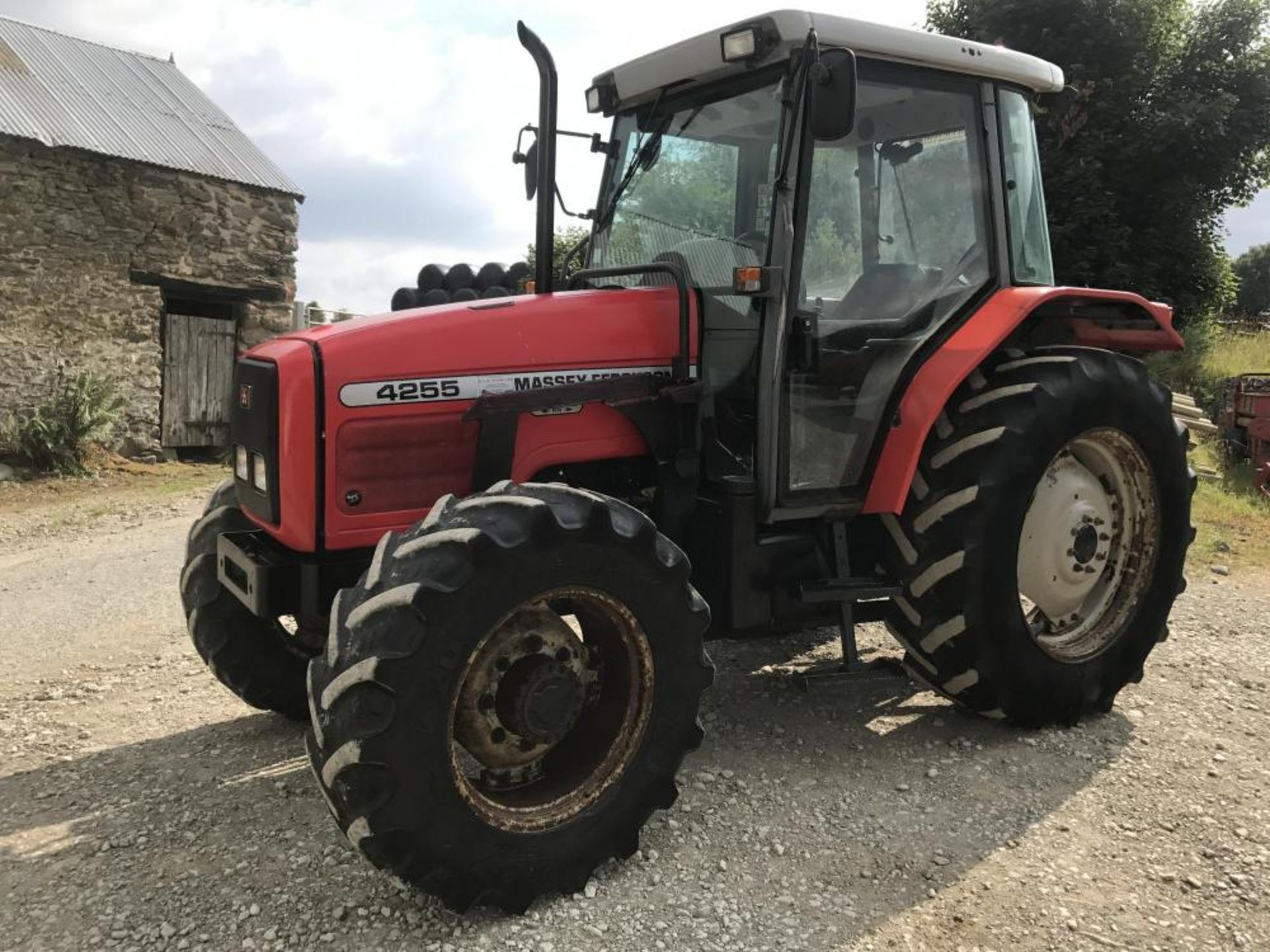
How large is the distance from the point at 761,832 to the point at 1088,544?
1.85 metres

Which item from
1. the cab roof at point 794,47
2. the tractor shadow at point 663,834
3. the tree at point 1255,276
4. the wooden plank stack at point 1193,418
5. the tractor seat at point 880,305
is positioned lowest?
the tractor shadow at point 663,834

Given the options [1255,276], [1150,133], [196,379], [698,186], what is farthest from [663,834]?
[1255,276]

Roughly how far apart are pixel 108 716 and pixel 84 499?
6.73m

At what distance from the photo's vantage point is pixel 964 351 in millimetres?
3582

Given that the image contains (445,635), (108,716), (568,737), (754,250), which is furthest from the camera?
(108,716)

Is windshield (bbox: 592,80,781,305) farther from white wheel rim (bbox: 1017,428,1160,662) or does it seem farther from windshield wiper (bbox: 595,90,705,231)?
white wheel rim (bbox: 1017,428,1160,662)

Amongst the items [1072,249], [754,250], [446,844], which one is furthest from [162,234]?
[1072,249]

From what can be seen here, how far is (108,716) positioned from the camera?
13.0 ft

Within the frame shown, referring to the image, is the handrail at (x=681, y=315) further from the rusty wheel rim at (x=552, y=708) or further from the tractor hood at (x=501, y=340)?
the rusty wheel rim at (x=552, y=708)

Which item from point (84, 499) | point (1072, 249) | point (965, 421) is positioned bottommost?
point (84, 499)

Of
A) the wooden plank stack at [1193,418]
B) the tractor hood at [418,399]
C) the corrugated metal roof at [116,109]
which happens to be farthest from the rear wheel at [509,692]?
the corrugated metal roof at [116,109]

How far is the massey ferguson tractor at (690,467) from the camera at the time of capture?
2.57 meters

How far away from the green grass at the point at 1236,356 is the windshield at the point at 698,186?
13.4 metres

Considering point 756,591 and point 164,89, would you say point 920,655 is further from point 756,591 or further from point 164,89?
point 164,89
